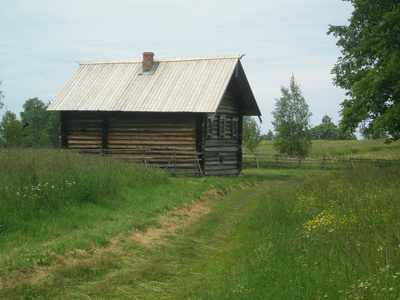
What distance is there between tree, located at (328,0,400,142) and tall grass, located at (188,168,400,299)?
8.88 m

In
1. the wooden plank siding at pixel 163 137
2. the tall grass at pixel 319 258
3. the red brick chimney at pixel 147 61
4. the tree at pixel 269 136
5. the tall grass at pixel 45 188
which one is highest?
the red brick chimney at pixel 147 61

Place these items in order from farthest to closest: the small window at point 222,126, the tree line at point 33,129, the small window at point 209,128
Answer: the tree line at point 33,129, the small window at point 222,126, the small window at point 209,128

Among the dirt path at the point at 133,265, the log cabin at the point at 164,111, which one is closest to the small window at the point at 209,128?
the log cabin at the point at 164,111

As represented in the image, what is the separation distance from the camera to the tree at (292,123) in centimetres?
5250

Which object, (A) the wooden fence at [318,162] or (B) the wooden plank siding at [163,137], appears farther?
(A) the wooden fence at [318,162]

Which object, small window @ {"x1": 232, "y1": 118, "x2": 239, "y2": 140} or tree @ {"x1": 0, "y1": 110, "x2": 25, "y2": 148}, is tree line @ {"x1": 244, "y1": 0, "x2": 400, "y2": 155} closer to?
small window @ {"x1": 232, "y1": 118, "x2": 239, "y2": 140}

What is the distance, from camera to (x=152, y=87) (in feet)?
87.3

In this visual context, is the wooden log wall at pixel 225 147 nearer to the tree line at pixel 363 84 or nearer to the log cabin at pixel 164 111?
the log cabin at pixel 164 111

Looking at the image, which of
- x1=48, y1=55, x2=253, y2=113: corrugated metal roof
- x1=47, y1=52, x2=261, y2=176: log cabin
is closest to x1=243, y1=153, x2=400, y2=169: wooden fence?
x1=47, y1=52, x2=261, y2=176: log cabin

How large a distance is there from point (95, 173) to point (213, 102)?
11280 millimetres

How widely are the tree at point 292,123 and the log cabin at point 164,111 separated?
24543 mm

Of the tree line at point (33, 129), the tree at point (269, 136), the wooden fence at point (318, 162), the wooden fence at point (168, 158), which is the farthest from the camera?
the tree at point (269, 136)

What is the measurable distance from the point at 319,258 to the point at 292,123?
4891 centimetres

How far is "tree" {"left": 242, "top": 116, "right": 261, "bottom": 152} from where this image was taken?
51.4m
